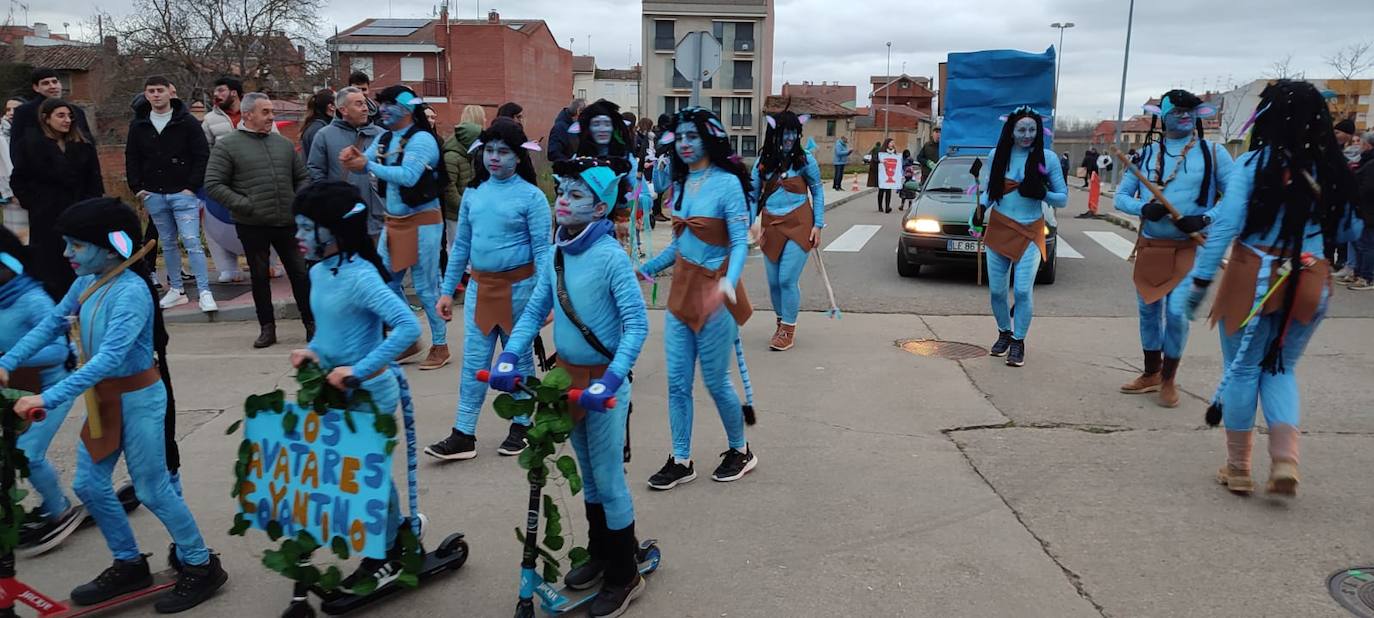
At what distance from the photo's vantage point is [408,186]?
20.4ft

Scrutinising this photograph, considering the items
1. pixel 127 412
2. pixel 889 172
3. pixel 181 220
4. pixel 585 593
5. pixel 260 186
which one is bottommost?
pixel 585 593

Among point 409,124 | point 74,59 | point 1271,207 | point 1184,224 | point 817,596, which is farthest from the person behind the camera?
point 74,59

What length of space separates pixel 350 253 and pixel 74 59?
202ft

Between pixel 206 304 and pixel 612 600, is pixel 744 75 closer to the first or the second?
pixel 206 304

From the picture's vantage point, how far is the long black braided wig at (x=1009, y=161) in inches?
275

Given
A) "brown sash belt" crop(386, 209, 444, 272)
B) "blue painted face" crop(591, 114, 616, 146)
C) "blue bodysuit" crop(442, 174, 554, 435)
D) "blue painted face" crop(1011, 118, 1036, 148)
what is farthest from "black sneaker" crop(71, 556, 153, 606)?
"blue painted face" crop(1011, 118, 1036, 148)

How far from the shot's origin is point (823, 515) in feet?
14.2

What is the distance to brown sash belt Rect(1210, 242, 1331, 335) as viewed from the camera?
425 cm

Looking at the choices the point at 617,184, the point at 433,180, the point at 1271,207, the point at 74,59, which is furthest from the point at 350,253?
the point at 74,59

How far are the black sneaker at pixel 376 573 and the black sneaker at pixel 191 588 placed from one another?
21.1 inches

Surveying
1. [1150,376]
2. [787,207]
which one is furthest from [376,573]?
[1150,376]

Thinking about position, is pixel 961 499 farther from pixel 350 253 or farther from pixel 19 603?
pixel 19 603

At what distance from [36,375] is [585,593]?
2.58m

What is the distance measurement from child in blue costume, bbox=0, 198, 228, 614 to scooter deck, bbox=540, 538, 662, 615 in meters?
1.39
